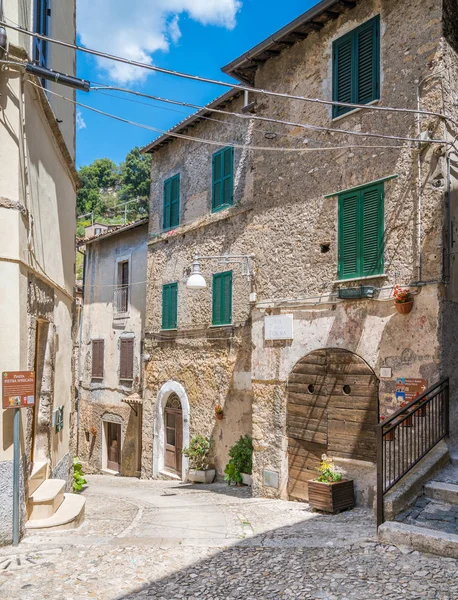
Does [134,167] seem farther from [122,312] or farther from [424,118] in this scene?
[424,118]

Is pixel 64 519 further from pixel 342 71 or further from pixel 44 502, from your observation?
pixel 342 71

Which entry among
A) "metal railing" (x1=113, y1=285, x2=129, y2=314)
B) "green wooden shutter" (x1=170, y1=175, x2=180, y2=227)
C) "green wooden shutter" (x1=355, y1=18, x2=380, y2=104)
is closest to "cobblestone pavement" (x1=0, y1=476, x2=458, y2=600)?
"green wooden shutter" (x1=355, y1=18, x2=380, y2=104)

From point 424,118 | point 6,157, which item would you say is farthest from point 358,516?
point 6,157

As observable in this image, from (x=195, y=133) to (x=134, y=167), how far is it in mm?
41070

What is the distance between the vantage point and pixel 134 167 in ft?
177

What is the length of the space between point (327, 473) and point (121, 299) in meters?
11.3

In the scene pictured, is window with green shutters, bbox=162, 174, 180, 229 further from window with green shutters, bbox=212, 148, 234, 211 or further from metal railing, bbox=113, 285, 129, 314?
metal railing, bbox=113, 285, 129, 314

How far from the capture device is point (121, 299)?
59.5 ft

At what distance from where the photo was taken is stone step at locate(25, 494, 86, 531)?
22.1 feet

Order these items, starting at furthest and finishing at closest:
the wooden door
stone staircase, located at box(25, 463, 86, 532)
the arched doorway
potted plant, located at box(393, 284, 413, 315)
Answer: the wooden door < the arched doorway < potted plant, located at box(393, 284, 413, 315) < stone staircase, located at box(25, 463, 86, 532)

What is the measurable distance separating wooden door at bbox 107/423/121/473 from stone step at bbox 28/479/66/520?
1090 centimetres

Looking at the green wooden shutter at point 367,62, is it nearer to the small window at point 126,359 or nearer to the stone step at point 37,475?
the stone step at point 37,475

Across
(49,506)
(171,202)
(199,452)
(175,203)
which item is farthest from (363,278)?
(171,202)

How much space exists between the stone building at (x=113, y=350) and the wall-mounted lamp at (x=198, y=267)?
4915 millimetres
